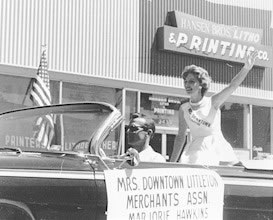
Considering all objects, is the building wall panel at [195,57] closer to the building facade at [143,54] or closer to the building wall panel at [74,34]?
the building facade at [143,54]

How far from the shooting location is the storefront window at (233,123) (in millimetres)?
16156

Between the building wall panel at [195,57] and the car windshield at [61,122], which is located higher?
the building wall panel at [195,57]

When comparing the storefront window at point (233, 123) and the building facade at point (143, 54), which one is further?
the storefront window at point (233, 123)

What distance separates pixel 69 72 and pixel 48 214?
10.2 metres

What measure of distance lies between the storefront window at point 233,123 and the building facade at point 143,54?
29 millimetres

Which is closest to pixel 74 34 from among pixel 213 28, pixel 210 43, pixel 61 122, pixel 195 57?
pixel 195 57

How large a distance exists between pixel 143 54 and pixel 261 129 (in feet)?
16.3

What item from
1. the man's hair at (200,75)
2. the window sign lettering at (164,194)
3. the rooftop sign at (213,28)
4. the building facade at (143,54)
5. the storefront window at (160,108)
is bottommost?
the window sign lettering at (164,194)

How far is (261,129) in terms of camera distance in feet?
56.2

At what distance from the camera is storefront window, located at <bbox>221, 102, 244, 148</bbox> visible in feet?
53.0

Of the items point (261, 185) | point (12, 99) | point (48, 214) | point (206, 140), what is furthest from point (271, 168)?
point (12, 99)

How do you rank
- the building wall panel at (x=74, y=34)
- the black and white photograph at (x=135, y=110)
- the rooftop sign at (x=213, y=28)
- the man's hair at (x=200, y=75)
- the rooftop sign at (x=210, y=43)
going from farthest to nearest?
the rooftop sign at (x=213, y=28) < the rooftop sign at (x=210, y=43) < the building wall panel at (x=74, y=34) < the man's hair at (x=200, y=75) < the black and white photograph at (x=135, y=110)

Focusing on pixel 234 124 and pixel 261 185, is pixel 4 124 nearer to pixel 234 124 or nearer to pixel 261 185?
pixel 261 185

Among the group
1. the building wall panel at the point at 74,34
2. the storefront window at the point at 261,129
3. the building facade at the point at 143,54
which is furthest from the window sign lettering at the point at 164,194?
the storefront window at the point at 261,129
